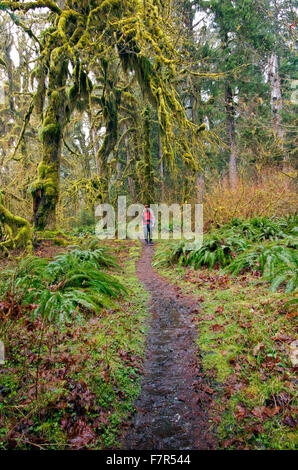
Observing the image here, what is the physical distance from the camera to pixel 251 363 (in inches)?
111

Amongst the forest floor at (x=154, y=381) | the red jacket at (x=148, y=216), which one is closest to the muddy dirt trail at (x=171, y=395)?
the forest floor at (x=154, y=381)

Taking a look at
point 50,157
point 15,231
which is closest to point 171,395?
point 15,231

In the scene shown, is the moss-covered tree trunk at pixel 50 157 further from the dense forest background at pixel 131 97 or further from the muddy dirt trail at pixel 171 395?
the muddy dirt trail at pixel 171 395

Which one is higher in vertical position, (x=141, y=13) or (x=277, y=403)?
(x=141, y=13)

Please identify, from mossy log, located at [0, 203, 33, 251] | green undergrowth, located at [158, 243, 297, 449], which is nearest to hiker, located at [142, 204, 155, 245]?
mossy log, located at [0, 203, 33, 251]

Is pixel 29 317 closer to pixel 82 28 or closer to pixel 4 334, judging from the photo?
pixel 4 334

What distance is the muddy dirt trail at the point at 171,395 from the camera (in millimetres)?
2154

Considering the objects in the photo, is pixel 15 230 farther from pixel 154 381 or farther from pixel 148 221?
Result: pixel 154 381

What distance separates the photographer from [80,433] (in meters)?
2.11

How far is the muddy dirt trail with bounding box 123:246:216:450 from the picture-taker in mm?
2154

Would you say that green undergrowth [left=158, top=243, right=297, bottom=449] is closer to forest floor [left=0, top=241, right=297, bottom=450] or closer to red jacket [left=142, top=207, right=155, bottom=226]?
forest floor [left=0, top=241, right=297, bottom=450]

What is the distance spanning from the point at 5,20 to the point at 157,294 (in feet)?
49.7

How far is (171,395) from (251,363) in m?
0.89

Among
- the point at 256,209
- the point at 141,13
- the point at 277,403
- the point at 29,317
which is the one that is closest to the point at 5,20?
the point at 141,13
